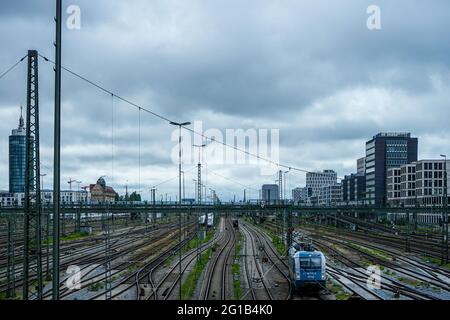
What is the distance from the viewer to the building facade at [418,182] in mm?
84438

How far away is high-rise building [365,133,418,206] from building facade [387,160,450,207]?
8.78 metres

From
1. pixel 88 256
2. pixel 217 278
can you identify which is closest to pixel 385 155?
pixel 88 256

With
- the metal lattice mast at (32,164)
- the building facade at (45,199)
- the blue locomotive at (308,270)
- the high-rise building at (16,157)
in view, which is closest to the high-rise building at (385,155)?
the building facade at (45,199)

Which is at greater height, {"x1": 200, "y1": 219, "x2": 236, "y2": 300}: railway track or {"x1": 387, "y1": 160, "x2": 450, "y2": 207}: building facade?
{"x1": 387, "y1": 160, "x2": 450, "y2": 207}: building facade

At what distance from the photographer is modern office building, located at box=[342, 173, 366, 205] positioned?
122162 mm

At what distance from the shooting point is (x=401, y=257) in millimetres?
42750

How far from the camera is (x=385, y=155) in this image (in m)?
108

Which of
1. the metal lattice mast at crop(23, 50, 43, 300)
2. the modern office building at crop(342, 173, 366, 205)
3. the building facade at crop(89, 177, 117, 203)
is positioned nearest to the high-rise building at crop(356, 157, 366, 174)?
the modern office building at crop(342, 173, 366, 205)

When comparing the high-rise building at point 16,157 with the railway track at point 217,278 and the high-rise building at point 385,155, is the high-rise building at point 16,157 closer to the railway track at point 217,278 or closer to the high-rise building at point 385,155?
the railway track at point 217,278

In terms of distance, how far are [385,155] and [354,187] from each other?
22372mm

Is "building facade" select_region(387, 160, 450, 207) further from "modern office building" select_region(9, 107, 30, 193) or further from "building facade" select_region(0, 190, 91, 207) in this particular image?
"modern office building" select_region(9, 107, 30, 193)
